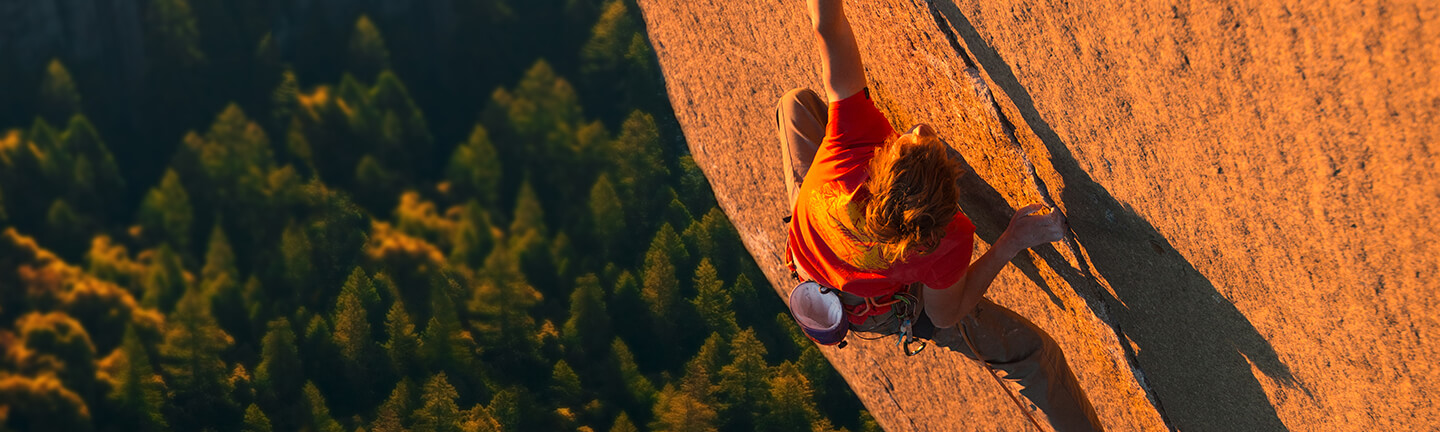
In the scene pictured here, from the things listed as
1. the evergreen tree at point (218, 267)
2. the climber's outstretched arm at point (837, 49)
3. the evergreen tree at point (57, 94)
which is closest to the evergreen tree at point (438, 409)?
the evergreen tree at point (218, 267)

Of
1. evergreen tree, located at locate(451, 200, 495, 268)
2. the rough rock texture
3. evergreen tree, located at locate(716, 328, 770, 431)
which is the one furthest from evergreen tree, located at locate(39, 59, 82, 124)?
the rough rock texture

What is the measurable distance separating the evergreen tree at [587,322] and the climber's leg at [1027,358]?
154 cm

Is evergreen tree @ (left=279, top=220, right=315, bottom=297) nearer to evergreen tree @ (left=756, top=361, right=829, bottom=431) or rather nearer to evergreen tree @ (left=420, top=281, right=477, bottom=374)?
evergreen tree @ (left=420, top=281, right=477, bottom=374)

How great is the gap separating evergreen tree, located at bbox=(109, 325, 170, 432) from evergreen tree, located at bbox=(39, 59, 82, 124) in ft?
2.77

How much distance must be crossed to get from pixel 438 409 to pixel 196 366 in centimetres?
96

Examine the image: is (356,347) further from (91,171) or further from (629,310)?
(91,171)

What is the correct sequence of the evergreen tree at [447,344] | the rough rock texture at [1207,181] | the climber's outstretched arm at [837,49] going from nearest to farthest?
the rough rock texture at [1207,181], the climber's outstretched arm at [837,49], the evergreen tree at [447,344]

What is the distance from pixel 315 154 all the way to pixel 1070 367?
234 centimetres

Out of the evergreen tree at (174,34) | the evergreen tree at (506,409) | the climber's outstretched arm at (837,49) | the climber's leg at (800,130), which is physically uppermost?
the evergreen tree at (174,34)

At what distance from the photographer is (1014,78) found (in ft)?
5.07

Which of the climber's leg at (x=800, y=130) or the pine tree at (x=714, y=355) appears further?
the pine tree at (x=714, y=355)

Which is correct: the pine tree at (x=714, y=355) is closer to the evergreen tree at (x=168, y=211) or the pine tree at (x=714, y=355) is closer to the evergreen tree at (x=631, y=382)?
the evergreen tree at (x=631, y=382)

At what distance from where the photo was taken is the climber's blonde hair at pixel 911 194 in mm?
1344

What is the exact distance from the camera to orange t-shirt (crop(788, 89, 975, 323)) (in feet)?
4.95
